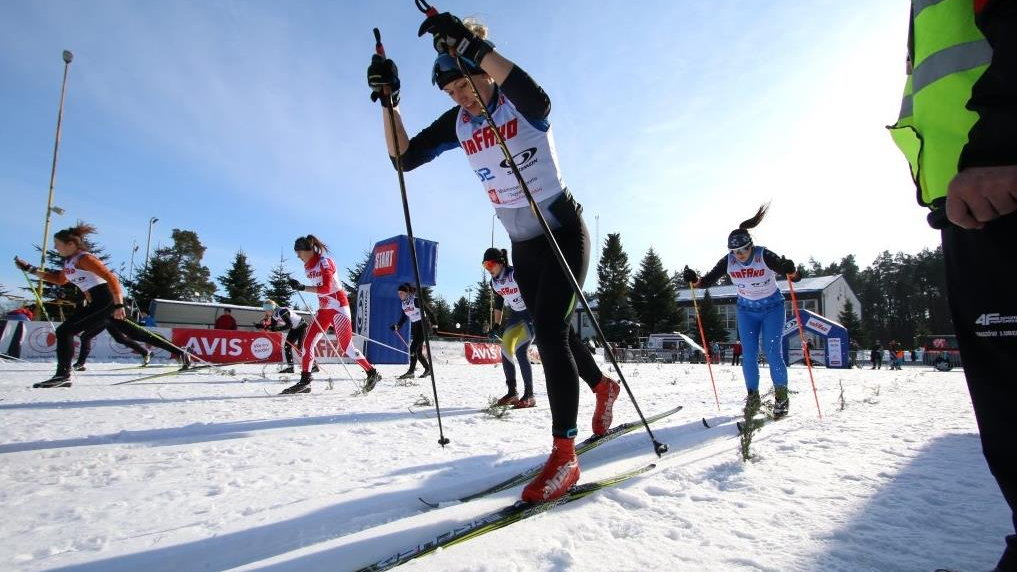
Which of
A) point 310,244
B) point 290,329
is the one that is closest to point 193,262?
point 290,329

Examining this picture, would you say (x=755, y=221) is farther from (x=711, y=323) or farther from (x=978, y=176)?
(x=711, y=323)

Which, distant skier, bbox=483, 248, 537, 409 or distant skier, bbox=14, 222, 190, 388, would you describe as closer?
distant skier, bbox=483, 248, 537, 409

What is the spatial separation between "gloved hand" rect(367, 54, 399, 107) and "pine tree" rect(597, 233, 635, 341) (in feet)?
142

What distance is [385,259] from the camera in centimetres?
1908

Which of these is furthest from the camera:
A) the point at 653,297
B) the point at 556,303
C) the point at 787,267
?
the point at 653,297

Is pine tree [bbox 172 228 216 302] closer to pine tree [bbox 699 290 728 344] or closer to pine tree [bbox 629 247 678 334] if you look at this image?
pine tree [bbox 629 247 678 334]

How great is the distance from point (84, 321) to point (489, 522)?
22.2 feet

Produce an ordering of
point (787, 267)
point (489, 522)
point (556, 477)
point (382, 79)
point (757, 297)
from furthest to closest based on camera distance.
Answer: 1. point (757, 297)
2. point (787, 267)
3. point (382, 79)
4. point (556, 477)
5. point (489, 522)

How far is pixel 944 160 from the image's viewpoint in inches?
45.3

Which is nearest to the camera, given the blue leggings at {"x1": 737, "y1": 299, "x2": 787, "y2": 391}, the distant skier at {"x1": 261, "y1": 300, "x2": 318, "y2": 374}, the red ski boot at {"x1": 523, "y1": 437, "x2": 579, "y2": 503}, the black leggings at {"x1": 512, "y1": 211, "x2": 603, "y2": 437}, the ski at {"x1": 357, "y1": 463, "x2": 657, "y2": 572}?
the ski at {"x1": 357, "y1": 463, "x2": 657, "y2": 572}

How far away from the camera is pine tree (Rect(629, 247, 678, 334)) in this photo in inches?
1759

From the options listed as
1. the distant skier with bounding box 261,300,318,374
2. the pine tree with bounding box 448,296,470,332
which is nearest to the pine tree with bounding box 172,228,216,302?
the pine tree with bounding box 448,296,470,332

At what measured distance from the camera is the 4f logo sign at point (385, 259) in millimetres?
18672

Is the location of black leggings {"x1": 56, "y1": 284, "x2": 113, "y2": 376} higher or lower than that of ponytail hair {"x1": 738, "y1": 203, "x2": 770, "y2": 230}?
lower
